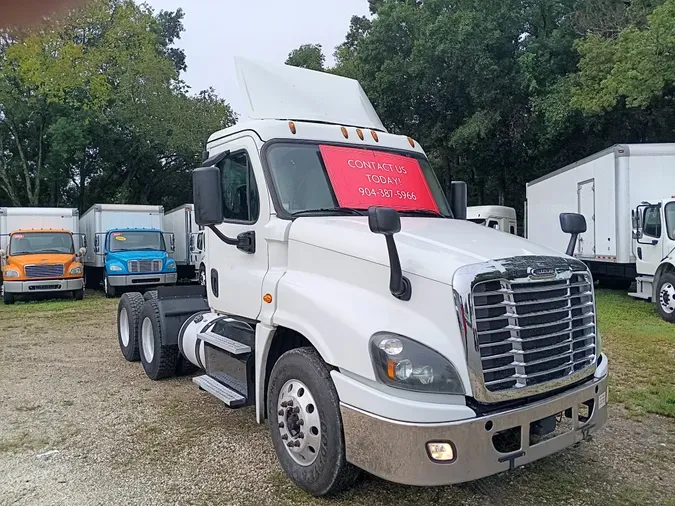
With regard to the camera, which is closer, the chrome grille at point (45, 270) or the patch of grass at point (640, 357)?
the patch of grass at point (640, 357)

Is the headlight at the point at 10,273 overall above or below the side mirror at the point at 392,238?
below

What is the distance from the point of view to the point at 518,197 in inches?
1213

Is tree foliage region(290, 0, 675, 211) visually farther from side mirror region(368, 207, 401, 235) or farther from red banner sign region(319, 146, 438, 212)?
side mirror region(368, 207, 401, 235)

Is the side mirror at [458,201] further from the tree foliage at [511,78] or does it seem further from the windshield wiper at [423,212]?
the tree foliage at [511,78]

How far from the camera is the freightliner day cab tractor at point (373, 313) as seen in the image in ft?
10.4

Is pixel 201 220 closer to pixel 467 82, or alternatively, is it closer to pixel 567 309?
pixel 567 309

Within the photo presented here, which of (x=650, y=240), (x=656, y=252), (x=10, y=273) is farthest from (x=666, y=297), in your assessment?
(x=10, y=273)

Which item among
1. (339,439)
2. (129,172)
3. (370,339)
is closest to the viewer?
(370,339)

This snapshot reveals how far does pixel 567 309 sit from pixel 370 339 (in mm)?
1317

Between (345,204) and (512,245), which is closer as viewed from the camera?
(512,245)

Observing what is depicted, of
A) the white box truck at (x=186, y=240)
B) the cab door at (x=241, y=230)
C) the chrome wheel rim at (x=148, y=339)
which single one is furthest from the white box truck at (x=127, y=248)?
the cab door at (x=241, y=230)

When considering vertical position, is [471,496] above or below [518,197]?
below

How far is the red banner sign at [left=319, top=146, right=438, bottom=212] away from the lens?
455 cm

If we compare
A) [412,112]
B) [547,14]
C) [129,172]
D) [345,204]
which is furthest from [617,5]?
[129,172]
